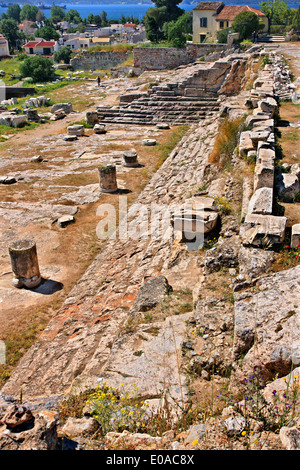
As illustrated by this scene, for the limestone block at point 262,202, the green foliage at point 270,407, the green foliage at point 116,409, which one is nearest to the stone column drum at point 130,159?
the limestone block at point 262,202

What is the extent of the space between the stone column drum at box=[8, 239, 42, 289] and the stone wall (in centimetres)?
3967

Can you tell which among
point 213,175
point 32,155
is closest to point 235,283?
point 213,175

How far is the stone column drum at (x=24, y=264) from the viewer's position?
30.8ft

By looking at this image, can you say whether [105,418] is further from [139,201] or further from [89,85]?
[89,85]

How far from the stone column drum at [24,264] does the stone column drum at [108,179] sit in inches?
213

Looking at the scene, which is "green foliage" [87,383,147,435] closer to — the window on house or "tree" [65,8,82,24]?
the window on house

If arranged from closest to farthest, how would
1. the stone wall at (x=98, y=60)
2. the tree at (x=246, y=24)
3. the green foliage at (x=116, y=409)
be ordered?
the green foliage at (x=116, y=409)
the tree at (x=246, y=24)
the stone wall at (x=98, y=60)

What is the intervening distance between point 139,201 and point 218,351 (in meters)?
9.13

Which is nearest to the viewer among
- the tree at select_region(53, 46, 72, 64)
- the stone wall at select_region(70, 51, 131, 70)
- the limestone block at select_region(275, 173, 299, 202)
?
the limestone block at select_region(275, 173, 299, 202)

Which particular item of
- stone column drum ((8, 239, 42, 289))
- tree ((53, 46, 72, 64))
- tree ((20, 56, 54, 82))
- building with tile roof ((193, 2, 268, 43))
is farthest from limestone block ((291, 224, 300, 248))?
tree ((53, 46, 72, 64))

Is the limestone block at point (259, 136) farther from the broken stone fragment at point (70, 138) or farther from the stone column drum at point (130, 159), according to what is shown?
the broken stone fragment at point (70, 138)

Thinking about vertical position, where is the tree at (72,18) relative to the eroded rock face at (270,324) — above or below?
above

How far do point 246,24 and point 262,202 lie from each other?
3142cm

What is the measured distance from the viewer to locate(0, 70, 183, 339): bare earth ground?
9.46 meters
